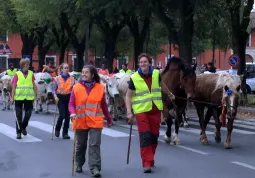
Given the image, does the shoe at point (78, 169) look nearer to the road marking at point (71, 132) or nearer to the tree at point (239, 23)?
the road marking at point (71, 132)

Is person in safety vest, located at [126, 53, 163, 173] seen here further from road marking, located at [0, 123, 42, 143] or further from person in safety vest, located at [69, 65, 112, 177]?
road marking, located at [0, 123, 42, 143]

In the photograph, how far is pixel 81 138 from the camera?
895 centimetres

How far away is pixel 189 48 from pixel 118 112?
6472 mm

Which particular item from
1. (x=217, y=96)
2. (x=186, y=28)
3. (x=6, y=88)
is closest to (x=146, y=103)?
(x=217, y=96)

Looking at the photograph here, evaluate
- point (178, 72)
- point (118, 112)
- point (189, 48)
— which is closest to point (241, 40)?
point (189, 48)

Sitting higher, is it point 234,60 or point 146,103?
point 234,60

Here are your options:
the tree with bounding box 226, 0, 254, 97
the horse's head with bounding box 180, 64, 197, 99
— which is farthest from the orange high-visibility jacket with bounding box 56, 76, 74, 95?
the tree with bounding box 226, 0, 254, 97

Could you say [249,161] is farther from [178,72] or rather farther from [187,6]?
[187,6]

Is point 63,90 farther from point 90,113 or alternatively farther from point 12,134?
point 90,113

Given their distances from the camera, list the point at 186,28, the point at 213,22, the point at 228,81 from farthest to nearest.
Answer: the point at 213,22
the point at 186,28
the point at 228,81

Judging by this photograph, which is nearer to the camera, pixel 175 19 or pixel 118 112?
pixel 118 112

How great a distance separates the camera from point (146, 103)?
363 inches

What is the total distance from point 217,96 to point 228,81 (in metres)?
0.74

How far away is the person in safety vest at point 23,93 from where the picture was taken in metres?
13.4
